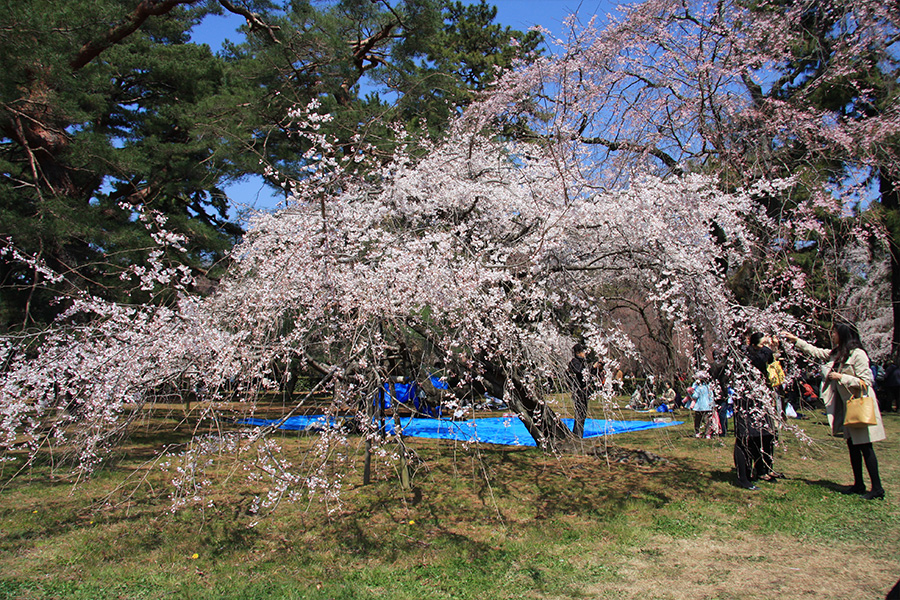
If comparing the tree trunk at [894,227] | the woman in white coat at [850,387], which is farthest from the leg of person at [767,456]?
the tree trunk at [894,227]

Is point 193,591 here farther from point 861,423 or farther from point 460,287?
point 861,423

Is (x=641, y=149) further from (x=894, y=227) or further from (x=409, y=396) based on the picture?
(x=894, y=227)

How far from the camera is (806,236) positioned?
485cm

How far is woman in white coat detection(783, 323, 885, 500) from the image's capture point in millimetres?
3740

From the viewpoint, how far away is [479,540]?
3.29 meters

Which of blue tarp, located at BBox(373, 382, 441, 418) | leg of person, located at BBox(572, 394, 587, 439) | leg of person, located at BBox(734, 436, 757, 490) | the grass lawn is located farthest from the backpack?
blue tarp, located at BBox(373, 382, 441, 418)

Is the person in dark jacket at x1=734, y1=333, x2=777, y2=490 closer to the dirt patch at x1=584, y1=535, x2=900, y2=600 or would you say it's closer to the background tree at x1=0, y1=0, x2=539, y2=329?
the dirt patch at x1=584, y1=535, x2=900, y2=600

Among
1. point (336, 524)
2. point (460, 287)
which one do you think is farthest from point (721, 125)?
point (336, 524)

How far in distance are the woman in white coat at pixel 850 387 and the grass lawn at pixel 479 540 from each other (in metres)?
0.24

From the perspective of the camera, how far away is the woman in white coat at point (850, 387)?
147 inches

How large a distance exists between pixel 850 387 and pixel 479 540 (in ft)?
9.77

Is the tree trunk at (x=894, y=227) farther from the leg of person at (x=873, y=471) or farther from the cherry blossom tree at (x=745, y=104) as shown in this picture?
the leg of person at (x=873, y=471)

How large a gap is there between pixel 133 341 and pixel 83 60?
4.95 meters

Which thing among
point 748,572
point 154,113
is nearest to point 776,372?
point 748,572
